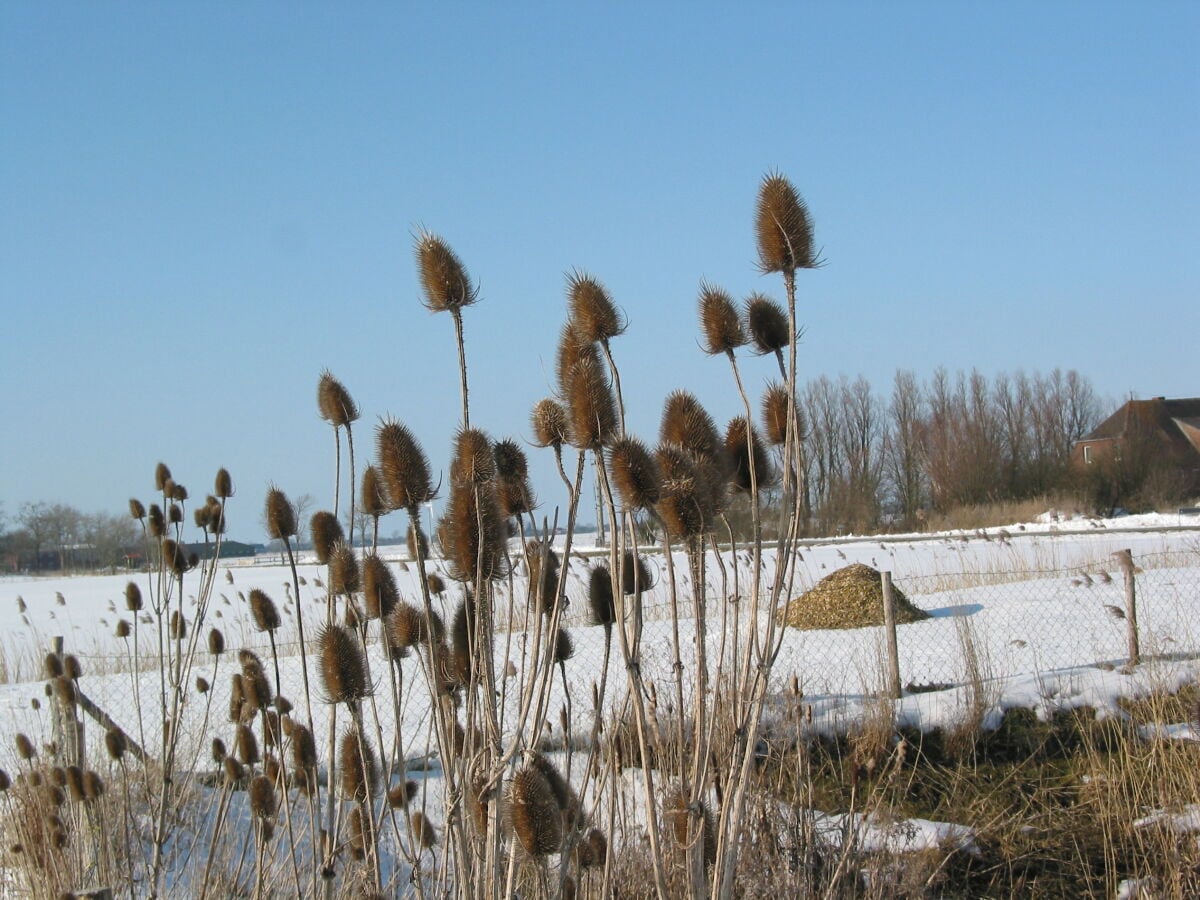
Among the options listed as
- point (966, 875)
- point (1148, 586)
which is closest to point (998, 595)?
point (1148, 586)

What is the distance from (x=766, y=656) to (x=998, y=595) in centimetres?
1146

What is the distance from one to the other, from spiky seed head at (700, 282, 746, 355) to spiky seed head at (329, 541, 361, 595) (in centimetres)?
102

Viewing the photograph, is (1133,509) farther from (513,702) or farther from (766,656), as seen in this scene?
(766,656)

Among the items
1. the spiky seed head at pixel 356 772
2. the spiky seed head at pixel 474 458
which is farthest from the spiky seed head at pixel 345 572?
the spiky seed head at pixel 474 458

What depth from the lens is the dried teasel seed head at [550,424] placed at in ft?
8.29

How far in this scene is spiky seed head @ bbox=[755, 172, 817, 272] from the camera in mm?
2488

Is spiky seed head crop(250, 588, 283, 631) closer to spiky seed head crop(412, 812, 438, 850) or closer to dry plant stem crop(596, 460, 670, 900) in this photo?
spiky seed head crop(412, 812, 438, 850)

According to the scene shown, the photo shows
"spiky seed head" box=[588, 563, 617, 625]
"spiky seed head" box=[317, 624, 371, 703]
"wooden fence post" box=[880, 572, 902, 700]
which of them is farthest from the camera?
"wooden fence post" box=[880, 572, 902, 700]

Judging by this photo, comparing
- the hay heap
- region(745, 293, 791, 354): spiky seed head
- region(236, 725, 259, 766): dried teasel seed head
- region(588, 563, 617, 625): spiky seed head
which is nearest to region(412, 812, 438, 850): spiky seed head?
region(236, 725, 259, 766): dried teasel seed head

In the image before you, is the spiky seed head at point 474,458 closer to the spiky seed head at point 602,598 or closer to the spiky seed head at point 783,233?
the spiky seed head at point 602,598

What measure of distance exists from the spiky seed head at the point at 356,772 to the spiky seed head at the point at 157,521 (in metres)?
1.24

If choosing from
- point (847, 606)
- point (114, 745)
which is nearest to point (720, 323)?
point (114, 745)

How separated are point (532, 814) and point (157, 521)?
203 centimetres

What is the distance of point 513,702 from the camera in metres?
7.27
